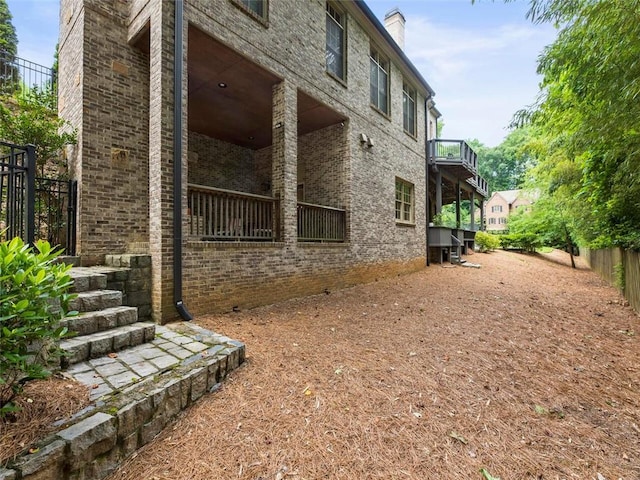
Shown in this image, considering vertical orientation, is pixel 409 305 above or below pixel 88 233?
below

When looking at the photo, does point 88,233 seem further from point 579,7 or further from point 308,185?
point 579,7

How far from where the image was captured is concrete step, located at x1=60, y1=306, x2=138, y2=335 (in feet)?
9.07

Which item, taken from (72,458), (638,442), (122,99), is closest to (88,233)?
(122,99)

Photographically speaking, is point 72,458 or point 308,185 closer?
point 72,458

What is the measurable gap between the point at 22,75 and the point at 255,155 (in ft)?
20.0

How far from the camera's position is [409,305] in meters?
5.74

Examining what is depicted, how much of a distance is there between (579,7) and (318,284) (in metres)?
5.84

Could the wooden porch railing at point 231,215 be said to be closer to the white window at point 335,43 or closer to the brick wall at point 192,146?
the brick wall at point 192,146

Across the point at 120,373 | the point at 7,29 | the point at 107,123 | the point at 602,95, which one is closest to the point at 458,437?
the point at 120,373

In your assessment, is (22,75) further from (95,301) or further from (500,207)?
(500,207)

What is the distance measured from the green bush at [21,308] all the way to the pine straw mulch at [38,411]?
10 centimetres

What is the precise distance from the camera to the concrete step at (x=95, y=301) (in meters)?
3.03

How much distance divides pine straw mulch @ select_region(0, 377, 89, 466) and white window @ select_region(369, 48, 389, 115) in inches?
363

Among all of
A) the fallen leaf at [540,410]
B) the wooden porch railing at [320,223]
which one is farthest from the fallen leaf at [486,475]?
the wooden porch railing at [320,223]
